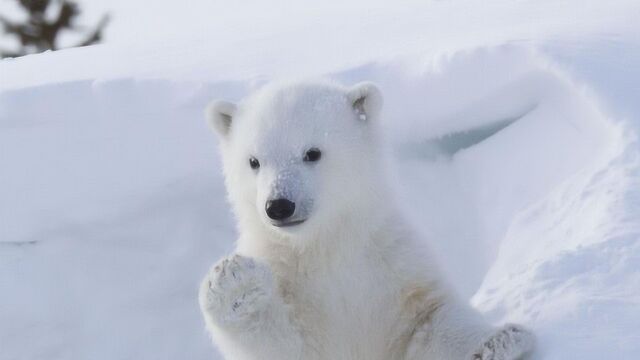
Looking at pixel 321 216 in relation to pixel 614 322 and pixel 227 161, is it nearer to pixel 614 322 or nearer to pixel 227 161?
pixel 227 161

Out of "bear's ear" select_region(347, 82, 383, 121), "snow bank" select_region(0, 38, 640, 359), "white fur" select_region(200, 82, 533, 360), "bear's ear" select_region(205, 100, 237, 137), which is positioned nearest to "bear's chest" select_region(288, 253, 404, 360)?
"white fur" select_region(200, 82, 533, 360)

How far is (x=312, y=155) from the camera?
3.53 m

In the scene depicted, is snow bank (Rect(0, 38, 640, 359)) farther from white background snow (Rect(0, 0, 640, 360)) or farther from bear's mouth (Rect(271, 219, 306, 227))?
bear's mouth (Rect(271, 219, 306, 227))

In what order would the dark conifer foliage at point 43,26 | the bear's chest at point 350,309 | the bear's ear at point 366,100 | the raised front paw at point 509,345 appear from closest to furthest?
the raised front paw at point 509,345, the bear's chest at point 350,309, the bear's ear at point 366,100, the dark conifer foliage at point 43,26

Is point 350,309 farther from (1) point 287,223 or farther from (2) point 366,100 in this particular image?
(2) point 366,100

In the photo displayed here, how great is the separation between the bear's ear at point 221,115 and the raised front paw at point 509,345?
1.17 m

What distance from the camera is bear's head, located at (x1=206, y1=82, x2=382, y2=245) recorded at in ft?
11.1

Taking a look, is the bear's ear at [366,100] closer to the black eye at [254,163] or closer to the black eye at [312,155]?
the black eye at [312,155]

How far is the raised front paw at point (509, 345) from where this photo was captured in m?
3.18

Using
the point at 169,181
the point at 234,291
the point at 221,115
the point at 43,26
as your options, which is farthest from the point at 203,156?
the point at 43,26

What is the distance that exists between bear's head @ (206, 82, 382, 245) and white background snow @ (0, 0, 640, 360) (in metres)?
0.89

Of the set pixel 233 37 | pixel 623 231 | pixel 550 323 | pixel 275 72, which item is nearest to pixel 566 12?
pixel 275 72

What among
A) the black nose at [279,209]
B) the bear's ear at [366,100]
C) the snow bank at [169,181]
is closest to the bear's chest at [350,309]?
the black nose at [279,209]

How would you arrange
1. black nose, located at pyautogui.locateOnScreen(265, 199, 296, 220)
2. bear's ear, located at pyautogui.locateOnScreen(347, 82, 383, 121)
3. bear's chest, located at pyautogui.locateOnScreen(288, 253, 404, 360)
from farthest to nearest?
1. bear's ear, located at pyautogui.locateOnScreen(347, 82, 383, 121)
2. bear's chest, located at pyautogui.locateOnScreen(288, 253, 404, 360)
3. black nose, located at pyautogui.locateOnScreen(265, 199, 296, 220)
